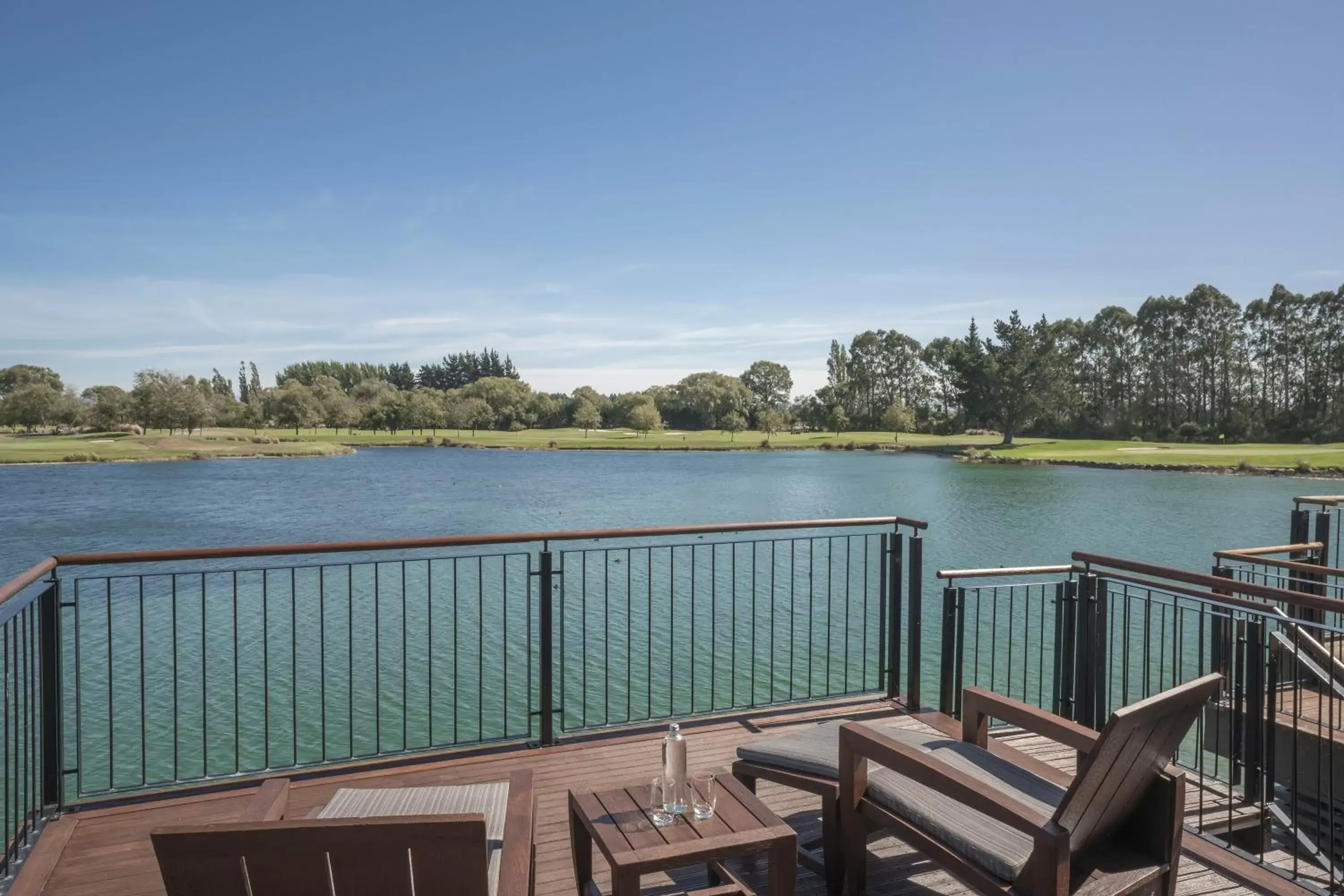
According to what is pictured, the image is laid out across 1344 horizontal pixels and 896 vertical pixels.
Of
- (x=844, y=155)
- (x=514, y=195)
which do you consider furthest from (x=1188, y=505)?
(x=514, y=195)

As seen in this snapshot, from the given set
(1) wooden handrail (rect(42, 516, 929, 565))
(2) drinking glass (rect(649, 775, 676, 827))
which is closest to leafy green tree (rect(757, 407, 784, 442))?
(1) wooden handrail (rect(42, 516, 929, 565))

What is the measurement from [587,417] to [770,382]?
896 inches

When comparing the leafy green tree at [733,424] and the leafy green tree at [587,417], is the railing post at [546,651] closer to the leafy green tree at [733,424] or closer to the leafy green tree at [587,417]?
the leafy green tree at [733,424]

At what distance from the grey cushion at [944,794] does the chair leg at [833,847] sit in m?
0.11

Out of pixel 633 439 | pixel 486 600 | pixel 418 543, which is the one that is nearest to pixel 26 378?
pixel 633 439

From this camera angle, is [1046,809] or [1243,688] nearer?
[1046,809]

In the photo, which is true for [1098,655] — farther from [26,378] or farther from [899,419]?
[26,378]

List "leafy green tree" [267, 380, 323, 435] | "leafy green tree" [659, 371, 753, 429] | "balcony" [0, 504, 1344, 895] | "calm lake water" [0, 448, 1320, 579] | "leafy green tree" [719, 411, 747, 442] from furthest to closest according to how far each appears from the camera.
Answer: "leafy green tree" [659, 371, 753, 429]
"leafy green tree" [267, 380, 323, 435]
"leafy green tree" [719, 411, 747, 442]
"calm lake water" [0, 448, 1320, 579]
"balcony" [0, 504, 1344, 895]

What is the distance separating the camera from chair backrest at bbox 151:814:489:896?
1725mm

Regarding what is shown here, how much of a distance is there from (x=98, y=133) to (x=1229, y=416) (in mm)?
70115

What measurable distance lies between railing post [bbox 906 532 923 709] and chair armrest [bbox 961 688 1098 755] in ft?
4.78

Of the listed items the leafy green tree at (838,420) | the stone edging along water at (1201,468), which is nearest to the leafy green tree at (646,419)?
the leafy green tree at (838,420)

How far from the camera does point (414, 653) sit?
37.1 feet

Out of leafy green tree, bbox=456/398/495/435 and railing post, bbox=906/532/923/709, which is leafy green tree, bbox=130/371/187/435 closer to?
leafy green tree, bbox=456/398/495/435
